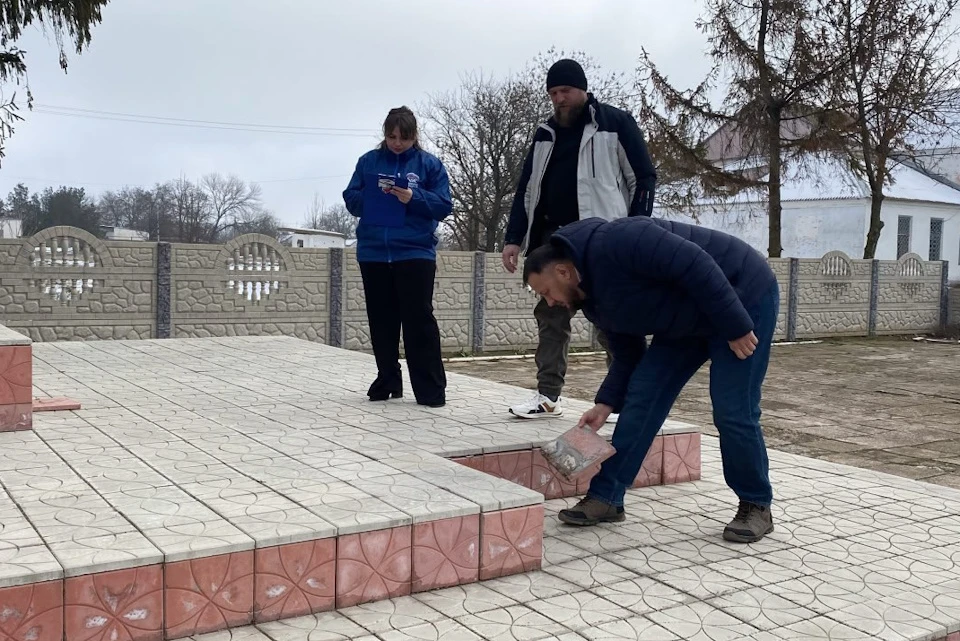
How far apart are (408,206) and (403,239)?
166 millimetres

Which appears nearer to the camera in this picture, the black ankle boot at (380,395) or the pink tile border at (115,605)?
the pink tile border at (115,605)

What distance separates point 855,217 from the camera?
97.3ft

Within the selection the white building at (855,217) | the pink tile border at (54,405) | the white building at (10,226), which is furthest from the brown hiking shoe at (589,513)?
the white building at (855,217)

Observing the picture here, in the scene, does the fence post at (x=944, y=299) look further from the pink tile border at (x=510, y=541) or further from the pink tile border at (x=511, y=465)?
the pink tile border at (x=510, y=541)

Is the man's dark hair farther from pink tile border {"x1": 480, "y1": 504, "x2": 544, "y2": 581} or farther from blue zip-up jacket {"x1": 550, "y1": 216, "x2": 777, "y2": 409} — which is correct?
pink tile border {"x1": 480, "y1": 504, "x2": 544, "y2": 581}

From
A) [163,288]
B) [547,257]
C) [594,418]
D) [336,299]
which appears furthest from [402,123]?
[336,299]

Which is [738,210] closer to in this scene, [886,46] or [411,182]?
[886,46]

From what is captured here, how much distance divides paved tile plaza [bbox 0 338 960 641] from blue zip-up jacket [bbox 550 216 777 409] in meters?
0.71

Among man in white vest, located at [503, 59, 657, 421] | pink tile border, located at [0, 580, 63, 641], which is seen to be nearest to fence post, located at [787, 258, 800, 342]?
man in white vest, located at [503, 59, 657, 421]

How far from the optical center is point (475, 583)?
116 inches

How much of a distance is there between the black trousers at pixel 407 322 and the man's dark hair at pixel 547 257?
151 cm

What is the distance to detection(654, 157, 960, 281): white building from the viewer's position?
97.7 feet

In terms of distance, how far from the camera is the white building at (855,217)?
29781mm

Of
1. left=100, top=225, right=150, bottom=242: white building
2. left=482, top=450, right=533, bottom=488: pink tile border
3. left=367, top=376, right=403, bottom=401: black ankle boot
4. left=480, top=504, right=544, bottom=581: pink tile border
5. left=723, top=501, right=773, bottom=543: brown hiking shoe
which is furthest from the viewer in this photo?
left=100, top=225, right=150, bottom=242: white building
